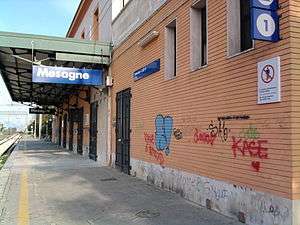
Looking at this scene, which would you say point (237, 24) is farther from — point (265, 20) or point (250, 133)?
point (250, 133)

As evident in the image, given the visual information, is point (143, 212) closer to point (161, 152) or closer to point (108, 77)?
point (161, 152)

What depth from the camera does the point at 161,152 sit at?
1124 cm

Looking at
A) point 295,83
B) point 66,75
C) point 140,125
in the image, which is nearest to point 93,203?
point 140,125

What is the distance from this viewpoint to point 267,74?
21.4 ft

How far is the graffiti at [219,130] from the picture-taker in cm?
779

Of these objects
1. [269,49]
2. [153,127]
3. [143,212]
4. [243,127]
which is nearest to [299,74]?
[269,49]

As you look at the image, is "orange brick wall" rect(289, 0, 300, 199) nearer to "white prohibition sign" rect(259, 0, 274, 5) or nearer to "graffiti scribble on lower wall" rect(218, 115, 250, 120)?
"white prohibition sign" rect(259, 0, 274, 5)

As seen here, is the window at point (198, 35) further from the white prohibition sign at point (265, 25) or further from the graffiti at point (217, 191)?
the white prohibition sign at point (265, 25)

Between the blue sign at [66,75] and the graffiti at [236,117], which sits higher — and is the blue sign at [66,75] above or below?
above

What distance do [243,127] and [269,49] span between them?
55.5 inches

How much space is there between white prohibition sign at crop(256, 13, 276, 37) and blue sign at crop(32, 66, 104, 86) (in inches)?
455

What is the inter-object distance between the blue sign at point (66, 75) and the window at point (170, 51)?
274 inches

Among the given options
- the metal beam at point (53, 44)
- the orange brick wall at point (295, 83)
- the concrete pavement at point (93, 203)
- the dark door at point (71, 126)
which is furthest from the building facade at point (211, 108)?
the dark door at point (71, 126)

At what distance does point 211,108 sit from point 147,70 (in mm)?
4340
